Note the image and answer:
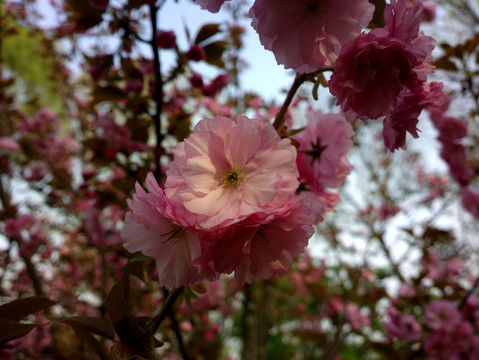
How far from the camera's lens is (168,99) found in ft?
5.00

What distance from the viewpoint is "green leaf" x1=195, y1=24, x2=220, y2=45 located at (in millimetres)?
1167

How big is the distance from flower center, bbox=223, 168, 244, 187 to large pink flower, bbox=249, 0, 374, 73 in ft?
0.53

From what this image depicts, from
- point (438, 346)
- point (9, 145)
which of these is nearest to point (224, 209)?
point (438, 346)

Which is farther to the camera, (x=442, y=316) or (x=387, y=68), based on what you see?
(x=442, y=316)

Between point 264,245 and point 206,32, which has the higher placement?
point 206,32

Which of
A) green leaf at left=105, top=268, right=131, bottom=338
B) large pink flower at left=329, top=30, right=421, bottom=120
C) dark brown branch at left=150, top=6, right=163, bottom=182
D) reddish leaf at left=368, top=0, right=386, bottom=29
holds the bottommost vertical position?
green leaf at left=105, top=268, right=131, bottom=338

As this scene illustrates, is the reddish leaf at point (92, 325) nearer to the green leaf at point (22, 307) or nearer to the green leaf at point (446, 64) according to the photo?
the green leaf at point (22, 307)

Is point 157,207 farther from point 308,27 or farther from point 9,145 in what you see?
point 9,145

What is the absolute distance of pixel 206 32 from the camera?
1177 millimetres

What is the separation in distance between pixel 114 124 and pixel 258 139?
1.01 m

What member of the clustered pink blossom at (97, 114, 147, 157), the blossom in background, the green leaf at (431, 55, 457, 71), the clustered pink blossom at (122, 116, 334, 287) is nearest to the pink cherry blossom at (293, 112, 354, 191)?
the blossom in background

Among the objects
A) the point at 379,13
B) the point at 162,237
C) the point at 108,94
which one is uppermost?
the point at 108,94

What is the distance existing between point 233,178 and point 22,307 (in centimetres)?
39

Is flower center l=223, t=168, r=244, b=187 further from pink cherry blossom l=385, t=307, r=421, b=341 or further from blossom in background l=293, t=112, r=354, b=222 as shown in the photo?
pink cherry blossom l=385, t=307, r=421, b=341
